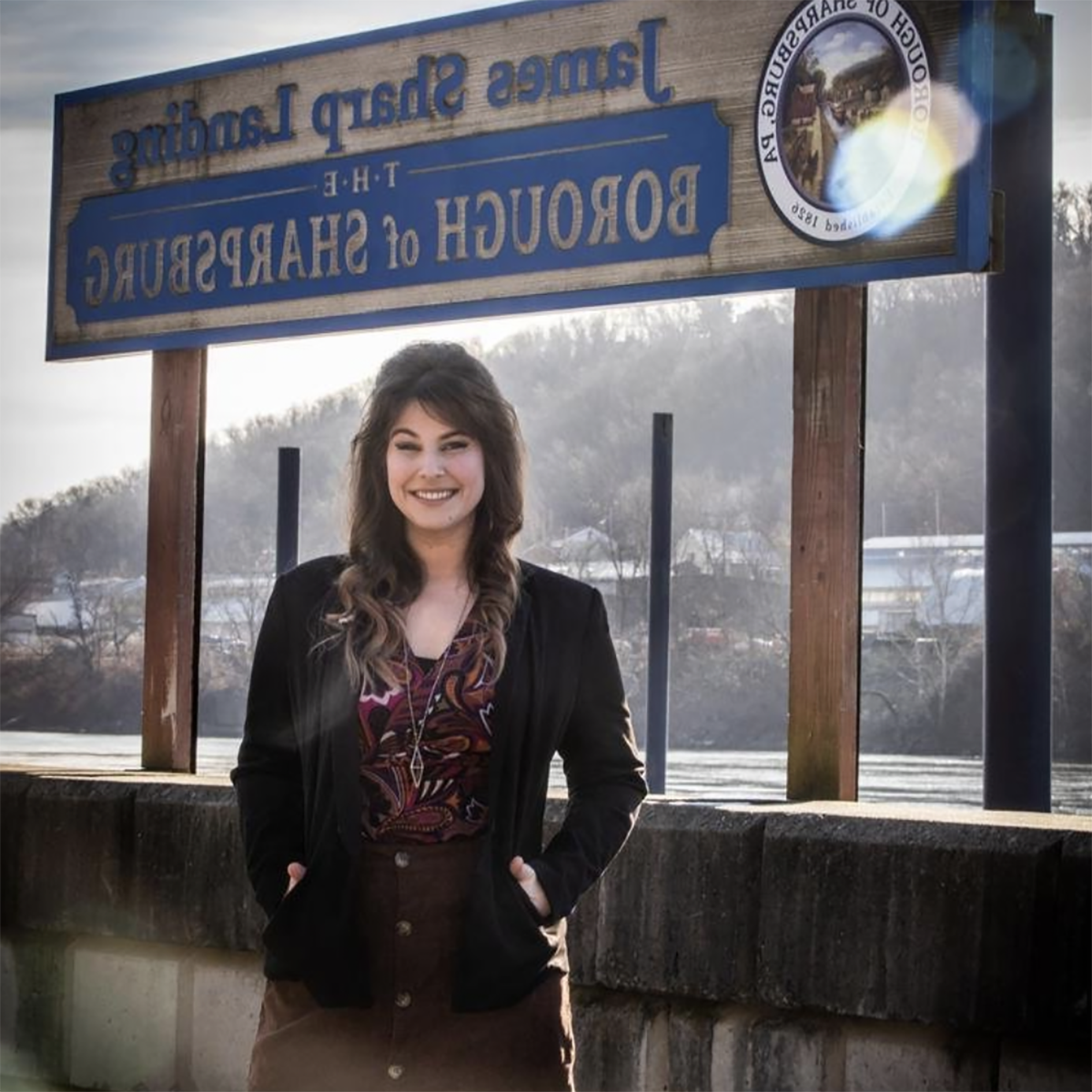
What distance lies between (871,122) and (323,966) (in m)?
2.80

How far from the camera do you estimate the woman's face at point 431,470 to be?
10.8ft

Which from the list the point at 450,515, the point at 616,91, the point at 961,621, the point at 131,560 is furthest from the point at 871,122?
the point at 131,560

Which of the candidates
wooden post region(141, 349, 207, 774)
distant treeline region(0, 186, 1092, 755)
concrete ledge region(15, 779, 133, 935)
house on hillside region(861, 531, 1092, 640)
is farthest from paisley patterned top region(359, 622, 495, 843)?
house on hillside region(861, 531, 1092, 640)

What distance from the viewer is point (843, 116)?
4.97 m

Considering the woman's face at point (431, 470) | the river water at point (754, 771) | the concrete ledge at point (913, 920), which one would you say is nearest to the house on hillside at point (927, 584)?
the river water at point (754, 771)

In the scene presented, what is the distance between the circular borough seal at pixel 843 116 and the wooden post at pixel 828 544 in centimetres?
24

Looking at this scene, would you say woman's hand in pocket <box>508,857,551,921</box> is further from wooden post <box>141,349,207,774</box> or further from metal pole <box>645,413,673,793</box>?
metal pole <box>645,413,673,793</box>

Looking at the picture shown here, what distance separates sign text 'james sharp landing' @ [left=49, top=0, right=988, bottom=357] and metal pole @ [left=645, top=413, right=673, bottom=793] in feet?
15.4

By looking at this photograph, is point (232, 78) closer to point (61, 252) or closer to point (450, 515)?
point (61, 252)

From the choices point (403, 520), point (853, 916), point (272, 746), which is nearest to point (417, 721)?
point (272, 746)

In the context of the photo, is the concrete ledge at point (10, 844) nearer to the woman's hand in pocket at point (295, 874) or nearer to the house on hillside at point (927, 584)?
the woman's hand in pocket at point (295, 874)

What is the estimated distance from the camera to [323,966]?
3.10m

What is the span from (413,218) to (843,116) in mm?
1480

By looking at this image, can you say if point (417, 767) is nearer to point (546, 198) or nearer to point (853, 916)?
point (853, 916)
